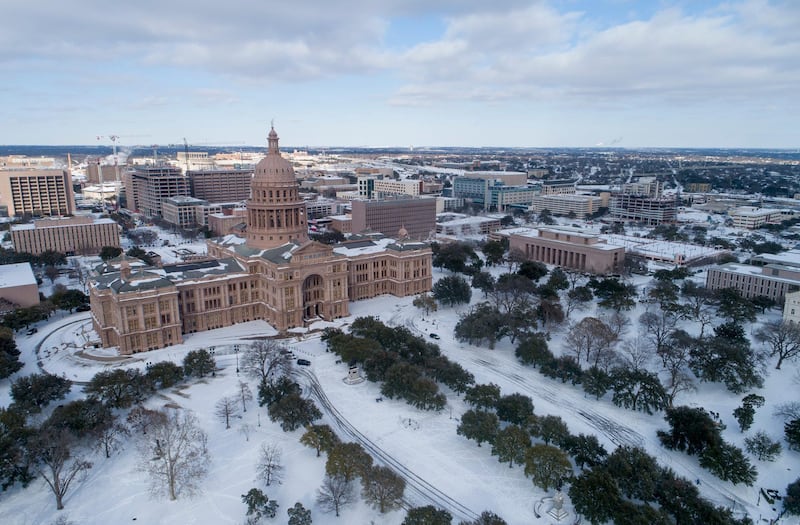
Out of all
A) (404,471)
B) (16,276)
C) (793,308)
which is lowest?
(404,471)

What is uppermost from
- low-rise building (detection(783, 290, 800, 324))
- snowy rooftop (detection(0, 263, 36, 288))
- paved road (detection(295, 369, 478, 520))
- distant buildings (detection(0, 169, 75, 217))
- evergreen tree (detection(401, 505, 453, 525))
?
distant buildings (detection(0, 169, 75, 217))

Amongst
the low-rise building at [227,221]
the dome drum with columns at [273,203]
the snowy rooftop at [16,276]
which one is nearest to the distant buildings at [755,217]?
the dome drum with columns at [273,203]

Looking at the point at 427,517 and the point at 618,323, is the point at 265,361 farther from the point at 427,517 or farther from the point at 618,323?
the point at 618,323

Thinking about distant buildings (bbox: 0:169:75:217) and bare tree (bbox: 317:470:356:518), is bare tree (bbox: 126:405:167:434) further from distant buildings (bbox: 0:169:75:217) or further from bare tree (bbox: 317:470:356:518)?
distant buildings (bbox: 0:169:75:217)

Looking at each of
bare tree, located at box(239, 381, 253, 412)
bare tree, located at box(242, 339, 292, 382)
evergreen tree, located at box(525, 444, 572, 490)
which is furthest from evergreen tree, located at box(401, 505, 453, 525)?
bare tree, located at box(242, 339, 292, 382)

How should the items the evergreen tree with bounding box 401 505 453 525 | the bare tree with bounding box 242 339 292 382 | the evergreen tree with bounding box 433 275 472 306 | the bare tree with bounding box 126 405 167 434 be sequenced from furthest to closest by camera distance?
the evergreen tree with bounding box 433 275 472 306 < the bare tree with bounding box 242 339 292 382 < the bare tree with bounding box 126 405 167 434 < the evergreen tree with bounding box 401 505 453 525

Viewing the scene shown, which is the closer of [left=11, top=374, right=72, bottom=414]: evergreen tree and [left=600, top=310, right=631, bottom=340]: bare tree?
[left=11, top=374, right=72, bottom=414]: evergreen tree

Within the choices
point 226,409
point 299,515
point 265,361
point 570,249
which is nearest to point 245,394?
point 226,409
